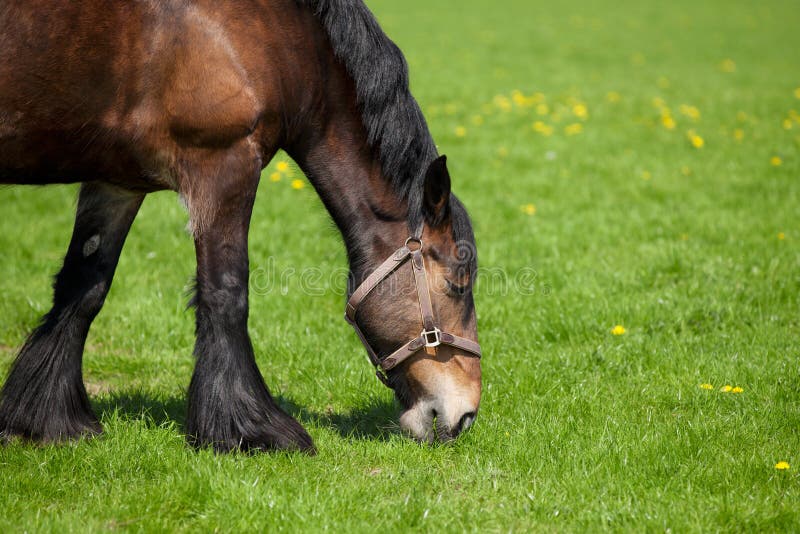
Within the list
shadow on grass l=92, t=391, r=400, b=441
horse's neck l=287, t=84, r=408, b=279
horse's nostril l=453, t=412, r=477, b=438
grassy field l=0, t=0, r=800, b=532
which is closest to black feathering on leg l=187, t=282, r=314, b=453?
grassy field l=0, t=0, r=800, b=532

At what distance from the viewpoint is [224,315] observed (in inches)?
138

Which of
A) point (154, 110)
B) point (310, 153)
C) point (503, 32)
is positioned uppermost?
point (154, 110)

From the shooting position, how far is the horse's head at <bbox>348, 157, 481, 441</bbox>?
146 inches

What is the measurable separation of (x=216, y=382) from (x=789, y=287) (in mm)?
4042

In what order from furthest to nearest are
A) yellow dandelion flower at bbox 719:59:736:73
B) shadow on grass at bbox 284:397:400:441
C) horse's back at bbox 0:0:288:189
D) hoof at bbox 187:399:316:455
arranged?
yellow dandelion flower at bbox 719:59:736:73 → shadow on grass at bbox 284:397:400:441 → hoof at bbox 187:399:316:455 → horse's back at bbox 0:0:288:189

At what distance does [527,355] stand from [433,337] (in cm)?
138

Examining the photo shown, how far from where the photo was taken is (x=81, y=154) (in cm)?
337

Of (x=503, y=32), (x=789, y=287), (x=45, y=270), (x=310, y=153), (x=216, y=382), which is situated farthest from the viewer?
(x=503, y=32)

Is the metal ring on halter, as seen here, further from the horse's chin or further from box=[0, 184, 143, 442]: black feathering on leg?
box=[0, 184, 143, 442]: black feathering on leg

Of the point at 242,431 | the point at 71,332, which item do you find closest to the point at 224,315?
the point at 242,431

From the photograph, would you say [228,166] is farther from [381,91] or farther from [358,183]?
[381,91]

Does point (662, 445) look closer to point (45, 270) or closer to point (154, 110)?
point (154, 110)

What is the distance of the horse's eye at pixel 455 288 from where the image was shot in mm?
3746

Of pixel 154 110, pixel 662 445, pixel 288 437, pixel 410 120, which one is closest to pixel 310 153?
pixel 410 120
